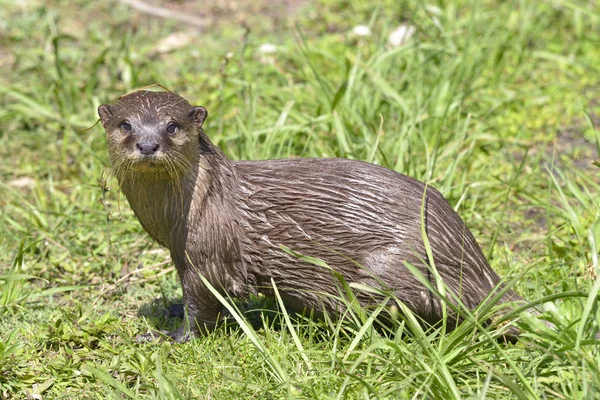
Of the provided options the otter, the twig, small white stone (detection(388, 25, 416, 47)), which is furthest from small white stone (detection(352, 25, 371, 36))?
the otter

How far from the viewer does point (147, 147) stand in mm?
2881

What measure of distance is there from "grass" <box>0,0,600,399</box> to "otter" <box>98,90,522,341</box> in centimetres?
17

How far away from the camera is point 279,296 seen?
3.17m

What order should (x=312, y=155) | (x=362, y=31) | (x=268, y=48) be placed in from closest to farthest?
(x=312, y=155)
(x=268, y=48)
(x=362, y=31)

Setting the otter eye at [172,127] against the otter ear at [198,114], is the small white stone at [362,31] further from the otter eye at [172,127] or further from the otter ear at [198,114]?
the otter eye at [172,127]

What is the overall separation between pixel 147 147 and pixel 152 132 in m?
0.08

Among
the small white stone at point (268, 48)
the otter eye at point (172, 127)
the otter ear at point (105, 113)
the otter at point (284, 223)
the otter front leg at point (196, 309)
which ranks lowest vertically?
the otter front leg at point (196, 309)

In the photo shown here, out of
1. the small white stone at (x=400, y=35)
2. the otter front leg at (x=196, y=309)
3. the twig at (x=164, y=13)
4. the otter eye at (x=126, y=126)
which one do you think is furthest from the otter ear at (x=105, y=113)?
the twig at (x=164, y=13)

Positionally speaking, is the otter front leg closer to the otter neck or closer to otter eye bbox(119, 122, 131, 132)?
the otter neck

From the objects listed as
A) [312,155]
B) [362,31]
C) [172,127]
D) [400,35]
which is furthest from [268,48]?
[172,127]

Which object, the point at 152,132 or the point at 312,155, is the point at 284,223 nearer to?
the point at 152,132

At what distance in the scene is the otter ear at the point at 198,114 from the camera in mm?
3096

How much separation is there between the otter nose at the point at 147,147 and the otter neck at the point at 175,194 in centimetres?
21

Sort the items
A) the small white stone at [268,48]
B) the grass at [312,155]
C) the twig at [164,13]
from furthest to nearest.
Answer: the twig at [164,13]
the small white stone at [268,48]
the grass at [312,155]
